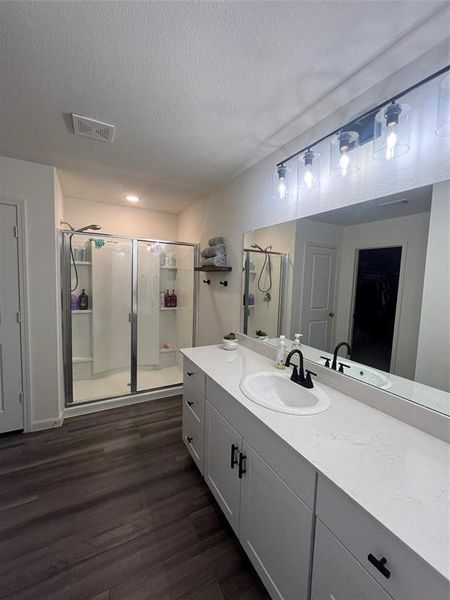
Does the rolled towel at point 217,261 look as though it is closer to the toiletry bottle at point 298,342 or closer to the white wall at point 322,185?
the white wall at point 322,185

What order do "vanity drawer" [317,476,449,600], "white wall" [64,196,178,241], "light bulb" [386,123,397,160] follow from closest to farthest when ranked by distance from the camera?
"vanity drawer" [317,476,449,600] → "light bulb" [386,123,397,160] → "white wall" [64,196,178,241]

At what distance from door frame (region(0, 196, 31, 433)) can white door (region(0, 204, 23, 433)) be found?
0.07 feet

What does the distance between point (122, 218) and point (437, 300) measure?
11.1 ft

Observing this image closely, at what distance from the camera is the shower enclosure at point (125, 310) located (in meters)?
2.89

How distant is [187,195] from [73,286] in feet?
5.54

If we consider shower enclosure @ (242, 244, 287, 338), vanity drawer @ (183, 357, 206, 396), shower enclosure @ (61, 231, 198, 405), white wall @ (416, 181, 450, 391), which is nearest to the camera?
white wall @ (416, 181, 450, 391)

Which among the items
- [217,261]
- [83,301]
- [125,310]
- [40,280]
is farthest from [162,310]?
[40,280]

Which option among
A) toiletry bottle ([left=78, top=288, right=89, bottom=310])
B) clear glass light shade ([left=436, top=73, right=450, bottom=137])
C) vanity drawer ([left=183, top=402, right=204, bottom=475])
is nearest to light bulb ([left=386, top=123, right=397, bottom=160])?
clear glass light shade ([left=436, top=73, right=450, bottom=137])

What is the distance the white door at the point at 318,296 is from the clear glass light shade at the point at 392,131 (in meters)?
0.51

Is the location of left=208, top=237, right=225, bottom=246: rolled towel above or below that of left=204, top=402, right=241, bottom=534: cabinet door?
above

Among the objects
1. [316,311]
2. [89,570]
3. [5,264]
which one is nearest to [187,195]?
[5,264]

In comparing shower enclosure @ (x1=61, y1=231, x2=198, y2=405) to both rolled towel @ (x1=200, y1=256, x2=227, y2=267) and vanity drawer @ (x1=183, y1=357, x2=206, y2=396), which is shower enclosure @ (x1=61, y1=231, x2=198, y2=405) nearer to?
rolled towel @ (x1=200, y1=256, x2=227, y2=267)

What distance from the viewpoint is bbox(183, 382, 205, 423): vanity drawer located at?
5.42ft

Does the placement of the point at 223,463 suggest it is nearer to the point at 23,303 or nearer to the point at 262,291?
the point at 262,291
